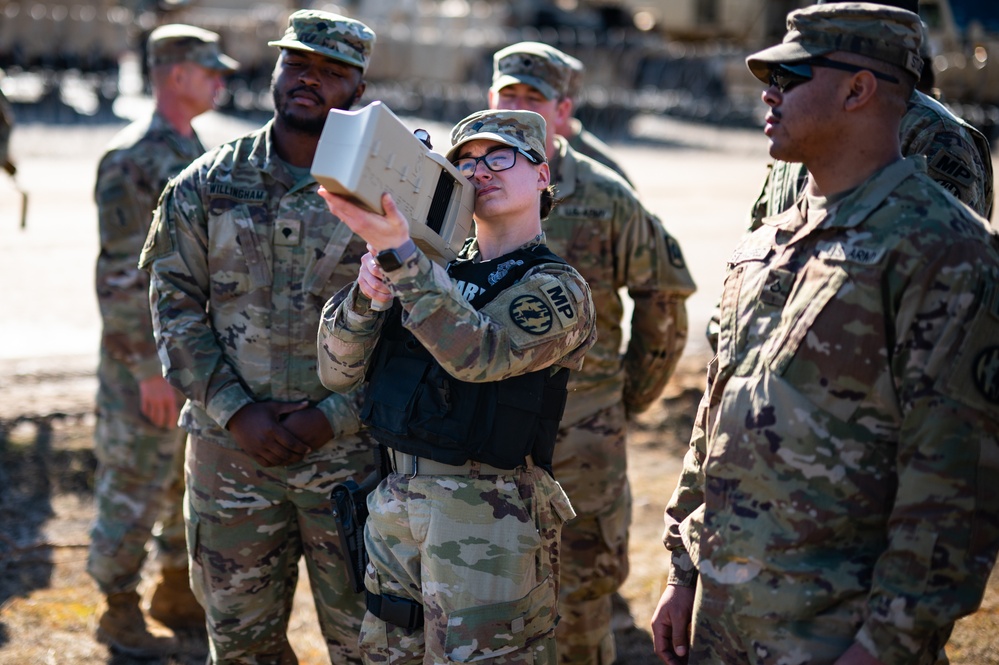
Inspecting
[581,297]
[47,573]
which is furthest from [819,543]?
[47,573]

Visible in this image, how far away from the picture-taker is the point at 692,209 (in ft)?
47.2

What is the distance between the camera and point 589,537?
4.09m

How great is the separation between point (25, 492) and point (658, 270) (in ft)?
11.3

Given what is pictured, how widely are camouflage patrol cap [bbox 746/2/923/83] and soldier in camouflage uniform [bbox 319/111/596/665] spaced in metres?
0.73

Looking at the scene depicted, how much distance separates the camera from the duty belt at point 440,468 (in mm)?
2725

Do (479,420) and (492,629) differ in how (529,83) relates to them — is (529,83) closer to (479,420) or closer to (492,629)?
(479,420)

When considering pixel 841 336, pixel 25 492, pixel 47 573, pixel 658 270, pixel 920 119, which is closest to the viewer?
pixel 841 336

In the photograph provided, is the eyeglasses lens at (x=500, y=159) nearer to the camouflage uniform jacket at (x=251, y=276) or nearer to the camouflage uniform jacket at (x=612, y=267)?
the camouflage uniform jacket at (x=251, y=276)

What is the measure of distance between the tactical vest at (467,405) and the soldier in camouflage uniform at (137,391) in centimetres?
212

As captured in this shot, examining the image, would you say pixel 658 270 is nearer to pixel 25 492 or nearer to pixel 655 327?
pixel 655 327

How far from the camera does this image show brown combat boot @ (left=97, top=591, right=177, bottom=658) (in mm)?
4273

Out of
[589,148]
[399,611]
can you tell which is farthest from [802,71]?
[589,148]

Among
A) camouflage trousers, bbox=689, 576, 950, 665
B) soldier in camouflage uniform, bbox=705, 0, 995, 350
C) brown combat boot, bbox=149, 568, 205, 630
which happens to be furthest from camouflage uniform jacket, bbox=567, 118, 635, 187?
camouflage trousers, bbox=689, 576, 950, 665

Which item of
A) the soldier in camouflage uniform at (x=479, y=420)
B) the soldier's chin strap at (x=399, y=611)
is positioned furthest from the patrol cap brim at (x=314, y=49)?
the soldier's chin strap at (x=399, y=611)
